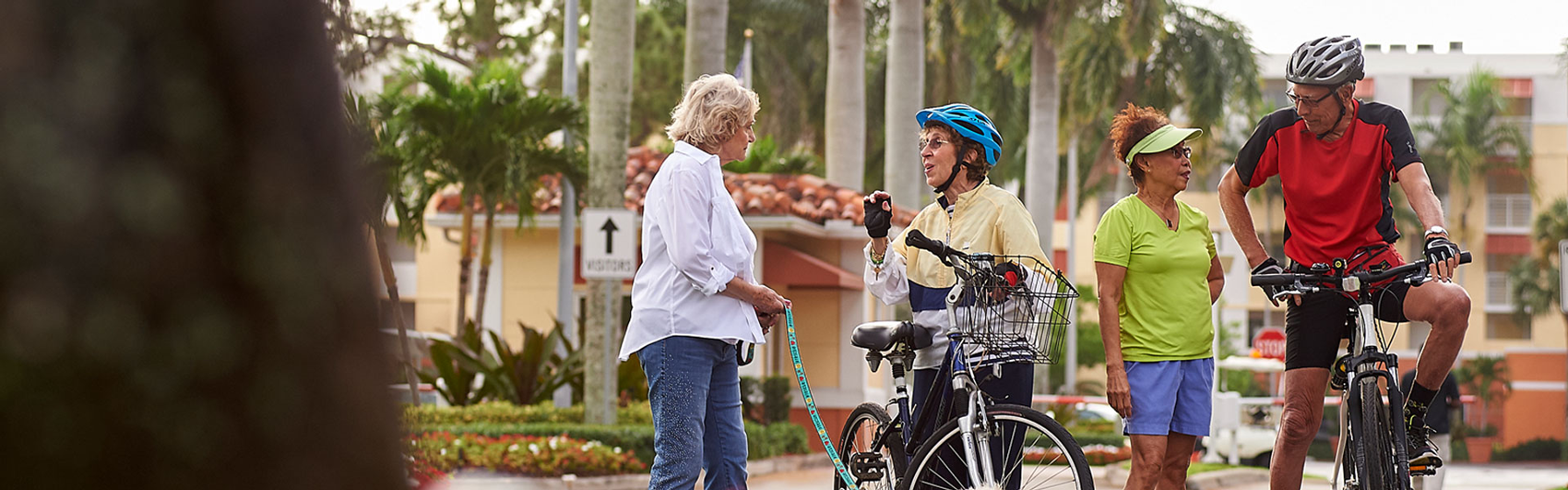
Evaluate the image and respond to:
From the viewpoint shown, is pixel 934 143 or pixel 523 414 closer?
pixel 934 143

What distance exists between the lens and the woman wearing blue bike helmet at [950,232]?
5.40m

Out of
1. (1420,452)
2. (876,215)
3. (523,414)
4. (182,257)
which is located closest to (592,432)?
(523,414)

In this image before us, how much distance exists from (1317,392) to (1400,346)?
6170cm

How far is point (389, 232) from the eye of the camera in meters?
1.52

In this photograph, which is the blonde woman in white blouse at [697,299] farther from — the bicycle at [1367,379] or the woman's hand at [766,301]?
the bicycle at [1367,379]

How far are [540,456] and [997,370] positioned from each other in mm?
8722

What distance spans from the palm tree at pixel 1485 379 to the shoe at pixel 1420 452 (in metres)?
55.0

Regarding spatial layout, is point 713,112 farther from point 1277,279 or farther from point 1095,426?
point 1095,426

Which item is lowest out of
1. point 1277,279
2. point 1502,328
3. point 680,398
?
point 1502,328

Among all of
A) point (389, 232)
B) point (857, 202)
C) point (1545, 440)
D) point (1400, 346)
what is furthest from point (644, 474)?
point (1400, 346)

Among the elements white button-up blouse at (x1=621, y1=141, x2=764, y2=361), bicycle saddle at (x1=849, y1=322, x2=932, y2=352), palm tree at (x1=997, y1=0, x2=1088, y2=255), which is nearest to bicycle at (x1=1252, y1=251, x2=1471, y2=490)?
bicycle saddle at (x1=849, y1=322, x2=932, y2=352)

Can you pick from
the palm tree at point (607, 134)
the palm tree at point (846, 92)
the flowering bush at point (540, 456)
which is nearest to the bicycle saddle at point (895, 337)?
the flowering bush at point (540, 456)

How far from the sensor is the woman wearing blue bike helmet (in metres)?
5.40

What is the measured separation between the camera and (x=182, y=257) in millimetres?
1268
